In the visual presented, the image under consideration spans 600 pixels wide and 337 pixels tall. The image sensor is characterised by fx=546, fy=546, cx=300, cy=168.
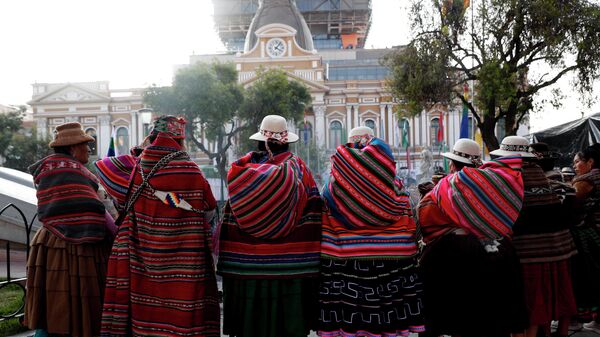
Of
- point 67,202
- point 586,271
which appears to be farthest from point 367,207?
point 586,271

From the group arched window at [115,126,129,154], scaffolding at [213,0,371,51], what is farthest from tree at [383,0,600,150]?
scaffolding at [213,0,371,51]

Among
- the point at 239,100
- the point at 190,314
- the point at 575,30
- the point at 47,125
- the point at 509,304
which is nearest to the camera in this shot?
the point at 190,314

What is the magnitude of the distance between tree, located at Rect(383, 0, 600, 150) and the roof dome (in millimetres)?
30411

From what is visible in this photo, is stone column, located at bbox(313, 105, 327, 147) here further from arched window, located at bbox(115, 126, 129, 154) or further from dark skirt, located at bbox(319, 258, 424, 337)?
dark skirt, located at bbox(319, 258, 424, 337)

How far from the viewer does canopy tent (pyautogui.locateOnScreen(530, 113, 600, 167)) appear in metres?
8.50

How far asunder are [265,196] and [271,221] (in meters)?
0.16

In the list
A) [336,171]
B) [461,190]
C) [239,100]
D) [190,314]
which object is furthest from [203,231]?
[239,100]

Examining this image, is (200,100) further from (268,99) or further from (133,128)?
(133,128)

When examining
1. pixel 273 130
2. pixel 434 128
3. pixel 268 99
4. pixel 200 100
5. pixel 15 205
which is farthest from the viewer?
pixel 434 128

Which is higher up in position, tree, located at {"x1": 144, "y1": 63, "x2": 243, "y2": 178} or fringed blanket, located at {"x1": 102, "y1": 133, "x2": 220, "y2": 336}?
tree, located at {"x1": 144, "y1": 63, "x2": 243, "y2": 178}

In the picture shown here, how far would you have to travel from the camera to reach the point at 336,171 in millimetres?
3361

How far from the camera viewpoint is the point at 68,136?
3.82 meters

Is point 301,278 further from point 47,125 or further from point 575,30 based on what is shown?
point 47,125

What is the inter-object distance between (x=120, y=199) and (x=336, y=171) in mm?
1458
